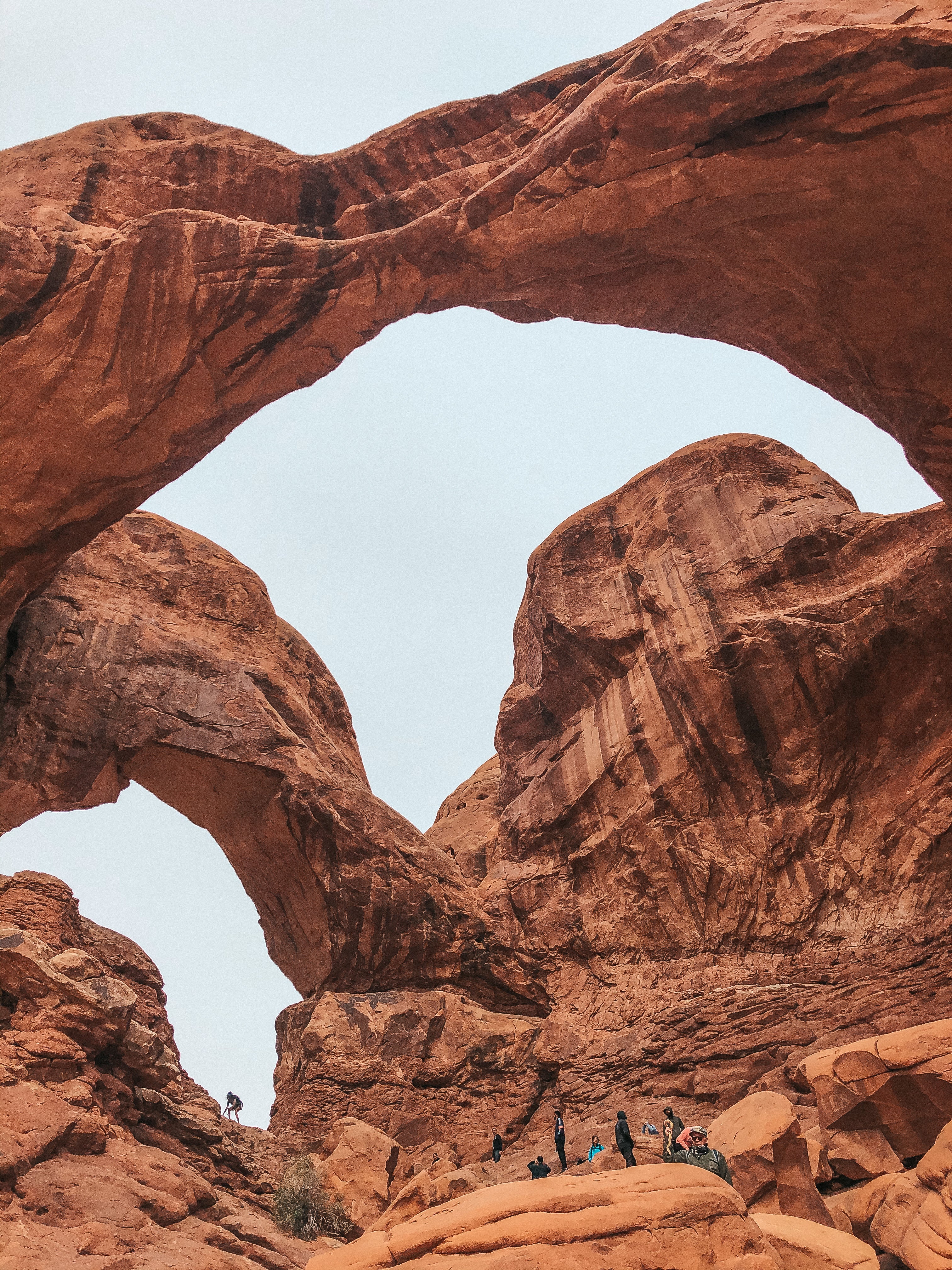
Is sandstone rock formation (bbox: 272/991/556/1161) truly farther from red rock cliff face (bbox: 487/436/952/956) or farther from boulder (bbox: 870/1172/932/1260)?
boulder (bbox: 870/1172/932/1260)

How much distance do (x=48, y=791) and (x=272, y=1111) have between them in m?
7.68

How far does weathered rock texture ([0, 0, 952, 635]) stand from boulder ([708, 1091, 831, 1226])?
34.1 ft

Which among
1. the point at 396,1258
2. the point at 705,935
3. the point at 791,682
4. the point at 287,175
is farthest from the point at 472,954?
the point at 287,175

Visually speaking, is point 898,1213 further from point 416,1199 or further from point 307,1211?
point 307,1211

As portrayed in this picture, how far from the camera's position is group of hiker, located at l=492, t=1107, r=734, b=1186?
8461 millimetres

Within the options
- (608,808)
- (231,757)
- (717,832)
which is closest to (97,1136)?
(231,757)

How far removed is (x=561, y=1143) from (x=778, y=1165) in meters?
6.36

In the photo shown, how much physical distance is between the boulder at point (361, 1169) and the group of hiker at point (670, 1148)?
236 centimetres

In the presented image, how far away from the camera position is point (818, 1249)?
7.67 m

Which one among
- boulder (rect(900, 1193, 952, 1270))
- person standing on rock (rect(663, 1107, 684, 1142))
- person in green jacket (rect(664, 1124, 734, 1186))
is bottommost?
boulder (rect(900, 1193, 952, 1270))

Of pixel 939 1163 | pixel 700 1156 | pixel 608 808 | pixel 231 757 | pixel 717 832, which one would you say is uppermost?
pixel 231 757

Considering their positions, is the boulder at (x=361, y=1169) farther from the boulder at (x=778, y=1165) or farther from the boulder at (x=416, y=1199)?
the boulder at (x=778, y=1165)

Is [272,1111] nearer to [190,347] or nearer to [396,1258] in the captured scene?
[396,1258]

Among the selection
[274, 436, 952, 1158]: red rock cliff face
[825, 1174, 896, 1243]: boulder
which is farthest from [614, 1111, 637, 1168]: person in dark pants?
[274, 436, 952, 1158]: red rock cliff face
